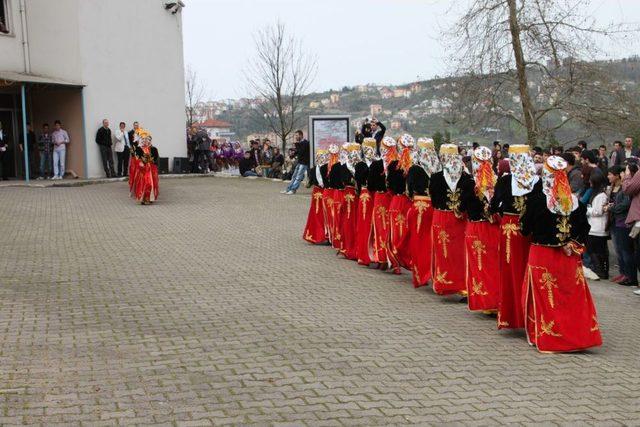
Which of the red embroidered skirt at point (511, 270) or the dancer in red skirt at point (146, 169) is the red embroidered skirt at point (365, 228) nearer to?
the red embroidered skirt at point (511, 270)

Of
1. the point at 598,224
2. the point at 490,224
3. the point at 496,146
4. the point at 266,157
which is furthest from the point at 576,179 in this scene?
the point at 266,157

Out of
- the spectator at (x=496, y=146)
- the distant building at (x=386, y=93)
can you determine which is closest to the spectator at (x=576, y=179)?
the spectator at (x=496, y=146)

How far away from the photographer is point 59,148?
26922mm

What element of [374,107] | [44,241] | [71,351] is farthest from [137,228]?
[374,107]

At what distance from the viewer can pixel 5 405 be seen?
6.02m

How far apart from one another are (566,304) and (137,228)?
34.8ft

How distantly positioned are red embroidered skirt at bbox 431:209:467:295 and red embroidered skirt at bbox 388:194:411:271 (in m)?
1.24

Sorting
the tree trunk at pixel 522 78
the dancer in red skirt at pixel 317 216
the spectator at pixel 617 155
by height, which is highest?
the tree trunk at pixel 522 78

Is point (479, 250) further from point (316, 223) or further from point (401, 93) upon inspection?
point (401, 93)

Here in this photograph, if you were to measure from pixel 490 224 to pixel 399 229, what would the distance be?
2498mm

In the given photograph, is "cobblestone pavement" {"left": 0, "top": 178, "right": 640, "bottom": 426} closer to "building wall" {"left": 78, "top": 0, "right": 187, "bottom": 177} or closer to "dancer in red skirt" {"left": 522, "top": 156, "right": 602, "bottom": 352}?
"dancer in red skirt" {"left": 522, "top": 156, "right": 602, "bottom": 352}

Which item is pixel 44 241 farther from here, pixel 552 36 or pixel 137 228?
pixel 552 36

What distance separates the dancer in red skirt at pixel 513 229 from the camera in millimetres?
8375

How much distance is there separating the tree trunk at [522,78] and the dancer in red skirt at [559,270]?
49.9 feet
